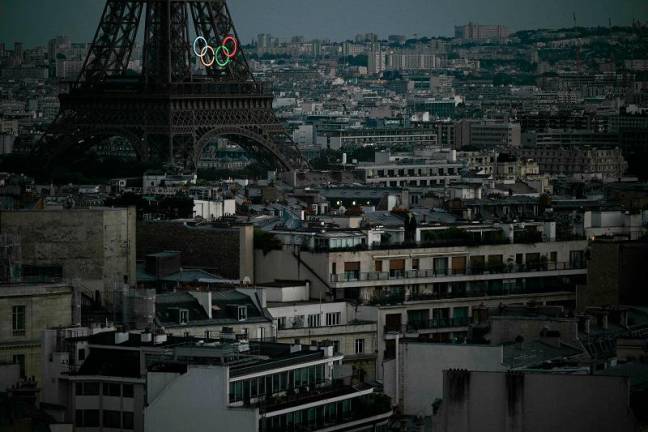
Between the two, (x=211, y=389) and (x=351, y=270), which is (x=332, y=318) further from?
(x=211, y=389)

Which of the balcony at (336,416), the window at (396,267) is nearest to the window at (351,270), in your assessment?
the window at (396,267)

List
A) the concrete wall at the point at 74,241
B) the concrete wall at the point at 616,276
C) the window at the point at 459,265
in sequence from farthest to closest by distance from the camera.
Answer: the window at the point at 459,265
the concrete wall at the point at 616,276
the concrete wall at the point at 74,241

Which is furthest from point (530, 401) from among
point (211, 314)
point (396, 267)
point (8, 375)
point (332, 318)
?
point (396, 267)

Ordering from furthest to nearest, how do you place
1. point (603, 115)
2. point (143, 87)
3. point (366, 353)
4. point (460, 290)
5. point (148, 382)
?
point (603, 115) < point (143, 87) < point (460, 290) < point (366, 353) < point (148, 382)

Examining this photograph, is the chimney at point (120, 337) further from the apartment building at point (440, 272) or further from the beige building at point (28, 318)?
the apartment building at point (440, 272)

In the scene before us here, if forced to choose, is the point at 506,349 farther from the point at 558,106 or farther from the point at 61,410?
the point at 558,106

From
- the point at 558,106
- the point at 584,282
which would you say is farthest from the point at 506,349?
the point at 558,106
